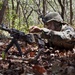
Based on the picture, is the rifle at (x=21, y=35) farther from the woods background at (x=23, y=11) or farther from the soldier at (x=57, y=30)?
the woods background at (x=23, y=11)

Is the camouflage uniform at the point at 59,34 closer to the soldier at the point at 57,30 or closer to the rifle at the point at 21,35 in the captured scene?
the soldier at the point at 57,30

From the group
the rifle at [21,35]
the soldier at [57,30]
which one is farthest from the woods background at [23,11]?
the rifle at [21,35]

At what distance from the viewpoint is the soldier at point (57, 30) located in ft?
13.2

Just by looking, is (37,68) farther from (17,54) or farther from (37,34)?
(17,54)

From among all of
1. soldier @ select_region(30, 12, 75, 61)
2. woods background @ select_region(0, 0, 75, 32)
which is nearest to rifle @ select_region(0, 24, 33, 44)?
soldier @ select_region(30, 12, 75, 61)

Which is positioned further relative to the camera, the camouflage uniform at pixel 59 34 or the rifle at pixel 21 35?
the camouflage uniform at pixel 59 34

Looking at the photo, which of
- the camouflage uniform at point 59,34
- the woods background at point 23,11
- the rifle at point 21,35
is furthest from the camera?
the woods background at point 23,11

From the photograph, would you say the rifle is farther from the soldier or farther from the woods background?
the woods background

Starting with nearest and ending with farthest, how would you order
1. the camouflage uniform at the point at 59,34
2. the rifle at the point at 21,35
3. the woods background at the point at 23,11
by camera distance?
the rifle at the point at 21,35 < the camouflage uniform at the point at 59,34 < the woods background at the point at 23,11

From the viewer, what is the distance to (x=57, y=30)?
4.89 m

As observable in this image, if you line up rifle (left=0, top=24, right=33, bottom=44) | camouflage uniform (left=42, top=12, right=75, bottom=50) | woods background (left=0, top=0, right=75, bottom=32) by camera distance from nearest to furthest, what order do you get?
rifle (left=0, top=24, right=33, bottom=44)
camouflage uniform (left=42, top=12, right=75, bottom=50)
woods background (left=0, top=0, right=75, bottom=32)

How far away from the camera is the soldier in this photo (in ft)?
13.2

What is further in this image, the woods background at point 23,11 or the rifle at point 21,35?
the woods background at point 23,11

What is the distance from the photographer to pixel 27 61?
421 cm
